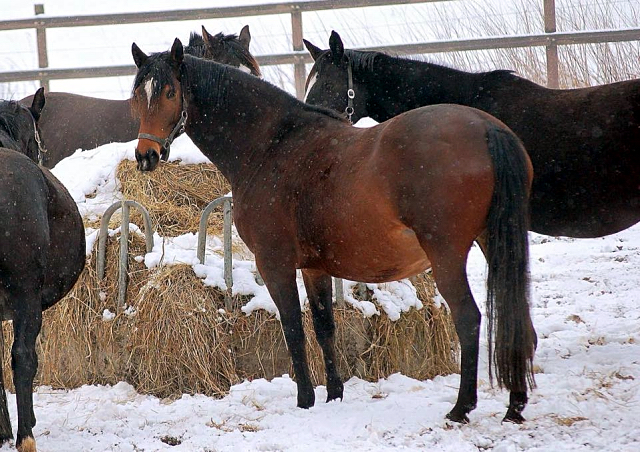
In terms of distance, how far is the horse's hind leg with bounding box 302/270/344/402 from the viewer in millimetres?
4602

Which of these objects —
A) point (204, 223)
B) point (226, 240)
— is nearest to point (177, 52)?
point (204, 223)

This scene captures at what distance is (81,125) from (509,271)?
578 centimetres

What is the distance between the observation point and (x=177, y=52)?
458 cm

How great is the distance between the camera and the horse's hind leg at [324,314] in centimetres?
460

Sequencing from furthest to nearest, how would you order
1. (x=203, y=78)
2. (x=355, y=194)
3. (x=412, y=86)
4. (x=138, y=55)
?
1. (x=412, y=86)
2. (x=203, y=78)
3. (x=138, y=55)
4. (x=355, y=194)

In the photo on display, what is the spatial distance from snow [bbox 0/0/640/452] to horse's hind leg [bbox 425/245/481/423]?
0.97ft

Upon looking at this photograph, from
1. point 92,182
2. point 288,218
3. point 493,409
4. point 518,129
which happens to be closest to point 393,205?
point 288,218

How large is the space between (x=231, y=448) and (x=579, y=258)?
16.1 ft

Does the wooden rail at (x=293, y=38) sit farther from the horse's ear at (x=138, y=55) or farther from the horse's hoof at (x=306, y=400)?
the horse's hoof at (x=306, y=400)

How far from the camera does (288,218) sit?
4.35 meters

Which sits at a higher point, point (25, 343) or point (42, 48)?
point (42, 48)

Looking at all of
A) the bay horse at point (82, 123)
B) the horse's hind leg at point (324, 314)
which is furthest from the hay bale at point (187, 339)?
the bay horse at point (82, 123)

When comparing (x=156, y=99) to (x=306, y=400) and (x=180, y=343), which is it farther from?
(x=306, y=400)

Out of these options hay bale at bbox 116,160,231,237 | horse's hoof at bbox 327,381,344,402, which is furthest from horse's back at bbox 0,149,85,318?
horse's hoof at bbox 327,381,344,402
